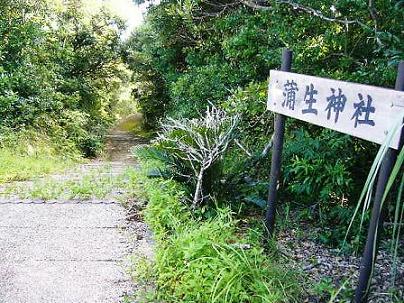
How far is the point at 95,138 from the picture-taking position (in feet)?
43.8

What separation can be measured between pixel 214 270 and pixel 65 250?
134 cm

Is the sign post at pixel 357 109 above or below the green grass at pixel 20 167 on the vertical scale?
above

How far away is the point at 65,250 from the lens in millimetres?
3016

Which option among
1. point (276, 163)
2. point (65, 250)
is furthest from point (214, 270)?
point (65, 250)

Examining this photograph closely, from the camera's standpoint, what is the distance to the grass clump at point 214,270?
2.22 meters

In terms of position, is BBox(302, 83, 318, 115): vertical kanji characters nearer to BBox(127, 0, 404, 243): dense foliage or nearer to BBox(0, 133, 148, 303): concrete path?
BBox(127, 0, 404, 243): dense foliage

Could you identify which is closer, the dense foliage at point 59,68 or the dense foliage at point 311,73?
the dense foliage at point 311,73

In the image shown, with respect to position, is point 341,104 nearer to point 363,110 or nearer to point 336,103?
point 336,103

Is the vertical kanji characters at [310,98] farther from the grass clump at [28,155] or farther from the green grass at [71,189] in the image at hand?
the grass clump at [28,155]

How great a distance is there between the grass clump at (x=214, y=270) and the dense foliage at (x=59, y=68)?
6.44 meters

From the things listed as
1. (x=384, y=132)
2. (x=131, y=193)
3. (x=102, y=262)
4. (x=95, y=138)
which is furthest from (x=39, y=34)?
(x=384, y=132)

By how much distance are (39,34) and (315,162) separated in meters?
7.72

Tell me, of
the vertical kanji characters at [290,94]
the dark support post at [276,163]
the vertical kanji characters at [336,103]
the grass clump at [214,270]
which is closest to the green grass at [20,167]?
the grass clump at [214,270]

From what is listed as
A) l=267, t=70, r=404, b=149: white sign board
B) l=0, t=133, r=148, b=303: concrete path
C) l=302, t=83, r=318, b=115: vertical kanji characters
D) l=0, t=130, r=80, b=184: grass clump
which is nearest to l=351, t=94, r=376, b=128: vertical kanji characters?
l=267, t=70, r=404, b=149: white sign board
